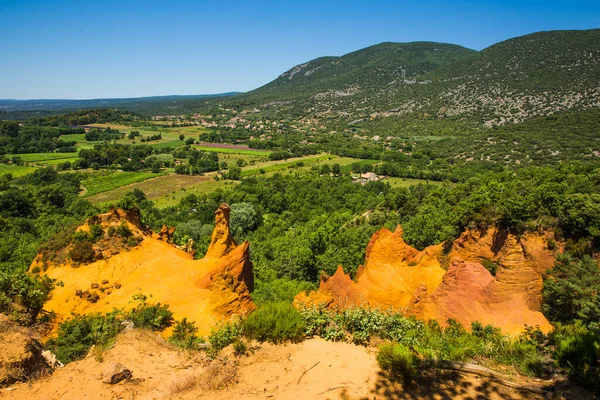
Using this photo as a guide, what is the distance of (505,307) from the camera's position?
15.5 m

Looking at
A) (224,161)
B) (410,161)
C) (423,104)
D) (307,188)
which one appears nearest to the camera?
(307,188)

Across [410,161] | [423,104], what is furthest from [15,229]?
[423,104]

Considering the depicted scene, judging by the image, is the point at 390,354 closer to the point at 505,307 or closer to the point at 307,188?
the point at 505,307

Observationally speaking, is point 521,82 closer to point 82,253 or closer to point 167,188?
point 167,188

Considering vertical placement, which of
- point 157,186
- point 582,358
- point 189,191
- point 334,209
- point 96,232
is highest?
point 582,358

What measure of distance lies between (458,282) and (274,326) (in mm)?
10069

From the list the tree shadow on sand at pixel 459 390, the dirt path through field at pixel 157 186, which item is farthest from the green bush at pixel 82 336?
the dirt path through field at pixel 157 186

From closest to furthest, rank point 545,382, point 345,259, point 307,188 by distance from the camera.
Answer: point 545,382 < point 345,259 < point 307,188

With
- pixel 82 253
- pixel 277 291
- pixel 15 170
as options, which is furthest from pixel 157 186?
pixel 277 291

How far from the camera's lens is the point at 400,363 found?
848 cm

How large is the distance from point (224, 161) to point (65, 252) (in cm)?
10053

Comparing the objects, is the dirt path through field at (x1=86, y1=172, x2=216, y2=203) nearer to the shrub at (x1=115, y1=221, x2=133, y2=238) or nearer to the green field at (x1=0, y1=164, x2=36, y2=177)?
the green field at (x1=0, y1=164, x2=36, y2=177)

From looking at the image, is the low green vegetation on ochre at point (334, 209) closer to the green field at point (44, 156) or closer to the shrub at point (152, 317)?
the shrub at point (152, 317)

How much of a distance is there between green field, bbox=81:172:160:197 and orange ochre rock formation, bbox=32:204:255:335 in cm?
6686
